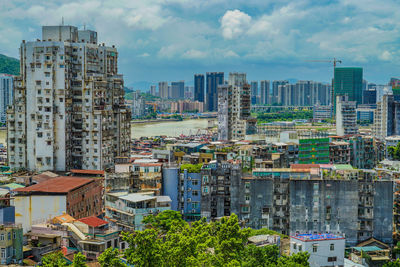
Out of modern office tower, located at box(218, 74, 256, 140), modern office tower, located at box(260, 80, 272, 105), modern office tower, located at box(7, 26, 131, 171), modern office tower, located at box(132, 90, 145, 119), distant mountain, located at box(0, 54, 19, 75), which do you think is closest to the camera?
modern office tower, located at box(7, 26, 131, 171)

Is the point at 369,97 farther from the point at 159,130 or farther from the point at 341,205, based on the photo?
the point at 341,205

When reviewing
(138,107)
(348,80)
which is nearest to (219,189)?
(348,80)

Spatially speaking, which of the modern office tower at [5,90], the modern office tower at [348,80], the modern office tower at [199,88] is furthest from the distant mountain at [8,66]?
the modern office tower at [199,88]

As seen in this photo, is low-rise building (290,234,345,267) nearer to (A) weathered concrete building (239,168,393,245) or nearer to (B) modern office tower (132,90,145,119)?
→ (A) weathered concrete building (239,168,393,245)

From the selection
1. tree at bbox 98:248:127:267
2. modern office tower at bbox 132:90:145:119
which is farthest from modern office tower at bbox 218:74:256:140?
modern office tower at bbox 132:90:145:119

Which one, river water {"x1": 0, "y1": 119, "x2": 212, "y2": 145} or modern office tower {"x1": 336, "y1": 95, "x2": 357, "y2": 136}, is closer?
modern office tower {"x1": 336, "y1": 95, "x2": 357, "y2": 136}

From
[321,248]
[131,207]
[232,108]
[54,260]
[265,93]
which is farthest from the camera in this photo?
[265,93]
